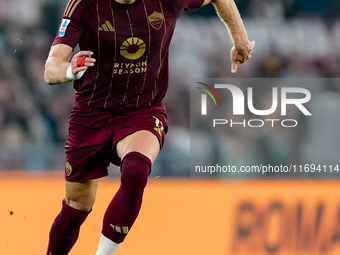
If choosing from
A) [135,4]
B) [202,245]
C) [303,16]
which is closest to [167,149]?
→ [202,245]

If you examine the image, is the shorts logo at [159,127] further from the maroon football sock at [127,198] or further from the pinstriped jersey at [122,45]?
the maroon football sock at [127,198]

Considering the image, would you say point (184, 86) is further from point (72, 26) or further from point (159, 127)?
point (72, 26)

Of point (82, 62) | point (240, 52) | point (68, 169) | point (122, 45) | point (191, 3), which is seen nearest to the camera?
point (82, 62)

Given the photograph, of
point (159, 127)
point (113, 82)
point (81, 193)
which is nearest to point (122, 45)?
point (113, 82)

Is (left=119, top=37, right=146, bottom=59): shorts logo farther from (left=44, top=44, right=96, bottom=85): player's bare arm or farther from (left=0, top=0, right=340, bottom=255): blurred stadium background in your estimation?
(left=0, top=0, right=340, bottom=255): blurred stadium background

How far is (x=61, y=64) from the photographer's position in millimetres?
2217

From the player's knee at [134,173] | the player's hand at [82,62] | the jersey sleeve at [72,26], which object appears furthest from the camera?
the jersey sleeve at [72,26]

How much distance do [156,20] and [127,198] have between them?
102 centimetres

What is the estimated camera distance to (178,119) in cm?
508

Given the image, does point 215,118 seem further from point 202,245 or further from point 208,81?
point 202,245

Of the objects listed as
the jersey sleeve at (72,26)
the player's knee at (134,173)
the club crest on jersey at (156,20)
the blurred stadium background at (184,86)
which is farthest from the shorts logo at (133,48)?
the blurred stadium background at (184,86)

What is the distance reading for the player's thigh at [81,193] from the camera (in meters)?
2.76

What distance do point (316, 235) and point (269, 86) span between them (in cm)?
190

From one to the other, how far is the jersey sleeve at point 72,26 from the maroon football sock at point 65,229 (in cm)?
101
